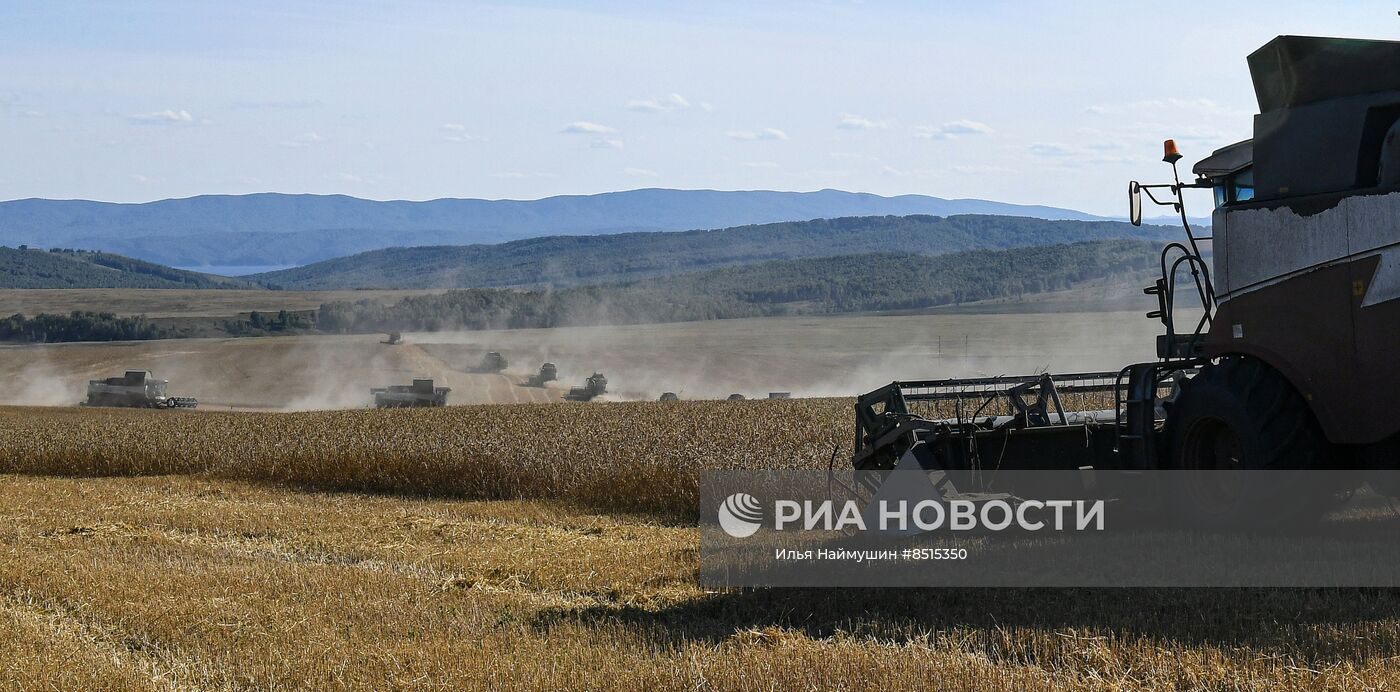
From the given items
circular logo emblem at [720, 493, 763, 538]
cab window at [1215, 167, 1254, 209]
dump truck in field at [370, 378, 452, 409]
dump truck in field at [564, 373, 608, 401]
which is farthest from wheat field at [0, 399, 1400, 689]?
dump truck in field at [564, 373, 608, 401]

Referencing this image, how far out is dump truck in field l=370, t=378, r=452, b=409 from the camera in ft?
154

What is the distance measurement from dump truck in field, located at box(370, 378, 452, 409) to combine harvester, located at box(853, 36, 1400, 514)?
38.3 m

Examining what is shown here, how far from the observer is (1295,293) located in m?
9.18

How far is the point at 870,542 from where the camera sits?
11031 mm

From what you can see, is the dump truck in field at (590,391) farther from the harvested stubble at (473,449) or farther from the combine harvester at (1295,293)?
the combine harvester at (1295,293)

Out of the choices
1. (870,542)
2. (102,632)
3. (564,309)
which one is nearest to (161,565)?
(102,632)

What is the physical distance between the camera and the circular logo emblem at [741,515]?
12.7 meters

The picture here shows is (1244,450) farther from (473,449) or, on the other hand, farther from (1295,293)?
(473,449)

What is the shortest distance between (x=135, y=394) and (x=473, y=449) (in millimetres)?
36004

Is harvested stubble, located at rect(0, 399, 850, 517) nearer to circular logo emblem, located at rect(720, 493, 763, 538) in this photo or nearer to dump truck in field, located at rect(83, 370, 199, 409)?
circular logo emblem, located at rect(720, 493, 763, 538)

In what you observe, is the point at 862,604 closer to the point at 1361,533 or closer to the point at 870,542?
the point at 870,542

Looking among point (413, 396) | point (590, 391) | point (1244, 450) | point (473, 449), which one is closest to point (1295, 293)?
point (1244, 450)

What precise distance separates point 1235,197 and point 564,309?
11901cm

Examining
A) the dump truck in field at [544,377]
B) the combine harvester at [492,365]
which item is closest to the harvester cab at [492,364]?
the combine harvester at [492,365]
